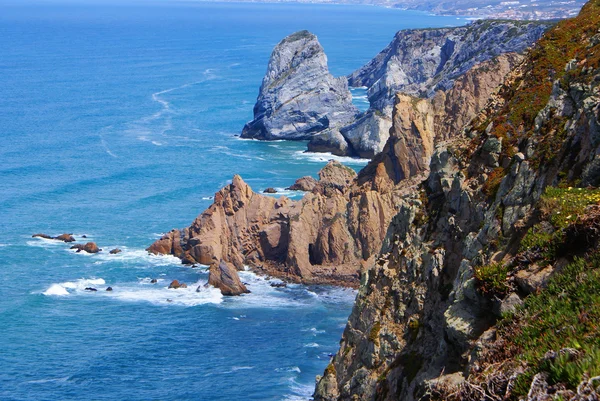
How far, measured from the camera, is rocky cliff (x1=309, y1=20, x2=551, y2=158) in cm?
12600

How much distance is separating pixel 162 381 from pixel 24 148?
268ft

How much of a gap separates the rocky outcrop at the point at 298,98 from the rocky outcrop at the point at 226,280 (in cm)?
7312

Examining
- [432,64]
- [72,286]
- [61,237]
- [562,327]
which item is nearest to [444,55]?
[432,64]

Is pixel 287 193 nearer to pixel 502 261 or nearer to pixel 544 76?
pixel 544 76

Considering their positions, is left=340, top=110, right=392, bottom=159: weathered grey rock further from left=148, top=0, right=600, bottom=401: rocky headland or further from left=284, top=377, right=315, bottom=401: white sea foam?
left=148, top=0, right=600, bottom=401: rocky headland

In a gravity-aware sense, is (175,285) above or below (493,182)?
below

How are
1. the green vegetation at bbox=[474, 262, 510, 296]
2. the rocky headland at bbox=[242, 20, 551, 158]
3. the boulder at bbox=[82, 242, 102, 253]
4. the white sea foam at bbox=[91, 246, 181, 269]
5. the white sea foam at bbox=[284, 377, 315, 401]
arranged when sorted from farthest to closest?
the rocky headland at bbox=[242, 20, 551, 158] < the boulder at bbox=[82, 242, 102, 253] < the white sea foam at bbox=[91, 246, 181, 269] < the white sea foam at bbox=[284, 377, 315, 401] < the green vegetation at bbox=[474, 262, 510, 296]

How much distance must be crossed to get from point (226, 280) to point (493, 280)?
54.8 m

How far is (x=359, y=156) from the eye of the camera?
12688 centimetres

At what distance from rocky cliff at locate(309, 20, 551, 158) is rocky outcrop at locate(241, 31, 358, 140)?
9081mm

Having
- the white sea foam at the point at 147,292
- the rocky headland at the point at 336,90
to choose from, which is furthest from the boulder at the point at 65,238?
the rocky headland at the point at 336,90

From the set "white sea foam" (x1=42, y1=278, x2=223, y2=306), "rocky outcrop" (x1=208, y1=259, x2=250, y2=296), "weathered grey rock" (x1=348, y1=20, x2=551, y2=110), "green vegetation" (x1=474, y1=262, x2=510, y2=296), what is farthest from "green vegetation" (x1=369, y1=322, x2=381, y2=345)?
"weathered grey rock" (x1=348, y1=20, x2=551, y2=110)

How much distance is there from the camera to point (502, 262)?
19531 millimetres

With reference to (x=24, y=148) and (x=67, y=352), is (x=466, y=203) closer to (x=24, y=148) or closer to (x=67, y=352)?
(x=67, y=352)
